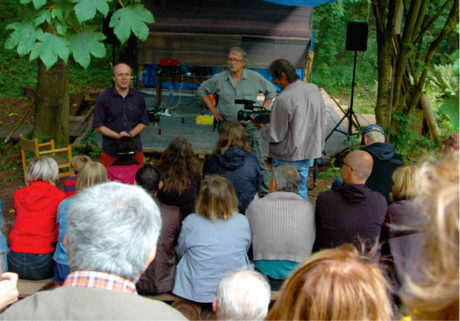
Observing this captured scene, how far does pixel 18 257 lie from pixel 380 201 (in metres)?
2.48

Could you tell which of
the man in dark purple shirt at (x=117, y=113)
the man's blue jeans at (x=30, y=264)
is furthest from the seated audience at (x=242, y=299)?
the man in dark purple shirt at (x=117, y=113)

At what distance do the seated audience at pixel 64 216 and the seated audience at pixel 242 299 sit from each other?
58.1 inches

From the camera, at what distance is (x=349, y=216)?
3.18 m

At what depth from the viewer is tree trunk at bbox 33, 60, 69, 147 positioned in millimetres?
6291

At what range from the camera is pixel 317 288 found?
4.80 ft

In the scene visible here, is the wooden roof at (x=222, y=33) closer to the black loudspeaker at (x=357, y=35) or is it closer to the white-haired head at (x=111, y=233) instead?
the black loudspeaker at (x=357, y=35)

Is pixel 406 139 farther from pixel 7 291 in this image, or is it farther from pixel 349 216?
pixel 7 291

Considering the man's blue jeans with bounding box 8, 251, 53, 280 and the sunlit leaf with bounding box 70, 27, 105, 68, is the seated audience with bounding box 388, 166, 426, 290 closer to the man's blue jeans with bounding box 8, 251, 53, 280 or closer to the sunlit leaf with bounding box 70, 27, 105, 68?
the sunlit leaf with bounding box 70, 27, 105, 68

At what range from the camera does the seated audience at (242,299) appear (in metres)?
2.07

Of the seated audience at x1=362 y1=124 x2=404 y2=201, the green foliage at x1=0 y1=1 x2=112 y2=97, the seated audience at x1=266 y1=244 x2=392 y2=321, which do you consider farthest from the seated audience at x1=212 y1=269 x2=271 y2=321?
the green foliage at x1=0 y1=1 x2=112 y2=97

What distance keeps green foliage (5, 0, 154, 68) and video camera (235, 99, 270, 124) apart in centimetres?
220

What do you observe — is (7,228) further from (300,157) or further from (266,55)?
(266,55)

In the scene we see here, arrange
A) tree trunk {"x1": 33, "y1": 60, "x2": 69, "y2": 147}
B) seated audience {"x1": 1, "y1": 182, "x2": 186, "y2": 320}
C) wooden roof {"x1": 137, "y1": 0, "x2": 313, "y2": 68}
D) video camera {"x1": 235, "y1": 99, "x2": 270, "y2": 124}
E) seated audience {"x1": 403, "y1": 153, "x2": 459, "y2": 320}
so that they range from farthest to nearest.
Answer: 1. wooden roof {"x1": 137, "y1": 0, "x2": 313, "y2": 68}
2. tree trunk {"x1": 33, "y1": 60, "x2": 69, "y2": 147}
3. video camera {"x1": 235, "y1": 99, "x2": 270, "y2": 124}
4. seated audience {"x1": 1, "y1": 182, "x2": 186, "y2": 320}
5. seated audience {"x1": 403, "y1": 153, "x2": 459, "y2": 320}

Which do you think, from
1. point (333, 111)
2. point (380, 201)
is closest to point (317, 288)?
point (380, 201)
